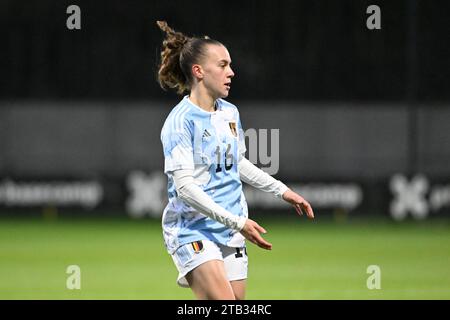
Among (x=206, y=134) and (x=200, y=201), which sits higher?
(x=206, y=134)

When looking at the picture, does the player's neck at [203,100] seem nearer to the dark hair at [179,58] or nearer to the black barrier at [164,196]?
the dark hair at [179,58]

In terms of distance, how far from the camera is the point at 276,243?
14.1 metres

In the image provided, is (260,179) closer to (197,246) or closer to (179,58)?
(197,246)

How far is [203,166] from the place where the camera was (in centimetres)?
583

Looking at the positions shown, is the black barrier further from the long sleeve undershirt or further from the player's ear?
the long sleeve undershirt

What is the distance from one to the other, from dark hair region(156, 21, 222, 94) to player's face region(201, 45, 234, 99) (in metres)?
0.08

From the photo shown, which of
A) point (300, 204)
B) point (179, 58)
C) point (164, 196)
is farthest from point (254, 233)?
point (164, 196)

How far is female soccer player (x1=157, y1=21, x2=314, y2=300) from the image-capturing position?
5.67 meters

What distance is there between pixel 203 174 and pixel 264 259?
23.2 feet

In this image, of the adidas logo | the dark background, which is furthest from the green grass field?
the adidas logo

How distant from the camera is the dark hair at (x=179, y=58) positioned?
5.96 m

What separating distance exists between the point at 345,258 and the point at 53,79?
6915 millimetres

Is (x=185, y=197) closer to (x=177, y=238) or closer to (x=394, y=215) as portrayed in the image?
(x=177, y=238)

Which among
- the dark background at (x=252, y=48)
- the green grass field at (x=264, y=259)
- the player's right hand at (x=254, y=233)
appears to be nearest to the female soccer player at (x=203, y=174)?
the player's right hand at (x=254, y=233)
